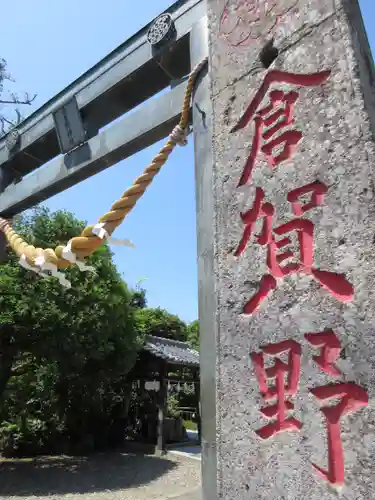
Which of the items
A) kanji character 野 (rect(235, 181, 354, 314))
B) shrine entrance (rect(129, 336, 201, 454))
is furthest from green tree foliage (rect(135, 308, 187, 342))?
kanji character 野 (rect(235, 181, 354, 314))

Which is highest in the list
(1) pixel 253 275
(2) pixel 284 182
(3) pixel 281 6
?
(3) pixel 281 6

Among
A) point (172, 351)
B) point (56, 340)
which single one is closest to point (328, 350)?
point (56, 340)

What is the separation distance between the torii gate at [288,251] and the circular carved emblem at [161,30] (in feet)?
2.02

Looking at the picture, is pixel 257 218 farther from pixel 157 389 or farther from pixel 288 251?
pixel 157 389

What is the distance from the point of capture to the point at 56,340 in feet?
25.0

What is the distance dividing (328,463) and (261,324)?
0.37m

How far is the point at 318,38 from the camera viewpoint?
3.94 feet

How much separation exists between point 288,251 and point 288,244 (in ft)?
0.06

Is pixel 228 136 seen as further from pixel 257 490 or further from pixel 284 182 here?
pixel 257 490

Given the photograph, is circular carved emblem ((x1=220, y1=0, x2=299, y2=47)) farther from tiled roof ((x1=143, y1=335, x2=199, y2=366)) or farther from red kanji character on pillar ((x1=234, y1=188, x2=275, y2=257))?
tiled roof ((x1=143, y1=335, x2=199, y2=366))

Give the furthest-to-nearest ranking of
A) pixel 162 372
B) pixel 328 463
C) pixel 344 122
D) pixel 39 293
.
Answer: pixel 162 372 < pixel 39 293 < pixel 344 122 < pixel 328 463

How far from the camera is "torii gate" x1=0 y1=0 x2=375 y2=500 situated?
983 mm

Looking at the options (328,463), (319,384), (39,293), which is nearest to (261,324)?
(319,384)

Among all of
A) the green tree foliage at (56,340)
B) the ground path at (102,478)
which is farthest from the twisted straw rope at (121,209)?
the ground path at (102,478)
